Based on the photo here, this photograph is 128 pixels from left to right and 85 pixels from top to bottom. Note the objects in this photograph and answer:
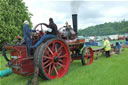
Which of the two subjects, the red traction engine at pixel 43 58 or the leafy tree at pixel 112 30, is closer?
the red traction engine at pixel 43 58

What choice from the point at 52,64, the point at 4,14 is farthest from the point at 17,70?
the point at 4,14

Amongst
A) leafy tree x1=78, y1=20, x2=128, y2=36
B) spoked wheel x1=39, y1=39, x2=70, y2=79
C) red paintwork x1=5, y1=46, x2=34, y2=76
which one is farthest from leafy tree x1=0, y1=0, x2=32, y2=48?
leafy tree x1=78, y1=20, x2=128, y2=36

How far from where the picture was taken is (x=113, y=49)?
9.84 metres

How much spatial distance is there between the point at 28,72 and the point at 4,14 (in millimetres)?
13074

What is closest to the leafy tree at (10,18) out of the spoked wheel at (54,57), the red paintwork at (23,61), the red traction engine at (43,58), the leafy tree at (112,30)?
the red traction engine at (43,58)

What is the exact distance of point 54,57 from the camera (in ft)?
13.6

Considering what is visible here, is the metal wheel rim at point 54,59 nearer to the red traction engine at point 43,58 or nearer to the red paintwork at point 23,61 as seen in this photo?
the red traction engine at point 43,58

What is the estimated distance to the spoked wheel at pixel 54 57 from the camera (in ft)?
12.4

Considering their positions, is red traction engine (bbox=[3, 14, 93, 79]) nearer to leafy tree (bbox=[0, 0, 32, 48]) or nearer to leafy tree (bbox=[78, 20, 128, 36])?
leafy tree (bbox=[0, 0, 32, 48])

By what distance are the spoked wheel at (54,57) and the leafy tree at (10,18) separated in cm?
1183

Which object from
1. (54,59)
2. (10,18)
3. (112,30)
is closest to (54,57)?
(54,59)

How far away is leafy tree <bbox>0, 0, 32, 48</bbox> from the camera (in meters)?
14.5

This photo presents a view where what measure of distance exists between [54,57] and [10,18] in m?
13.2

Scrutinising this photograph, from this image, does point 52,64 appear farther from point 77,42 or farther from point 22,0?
point 22,0
